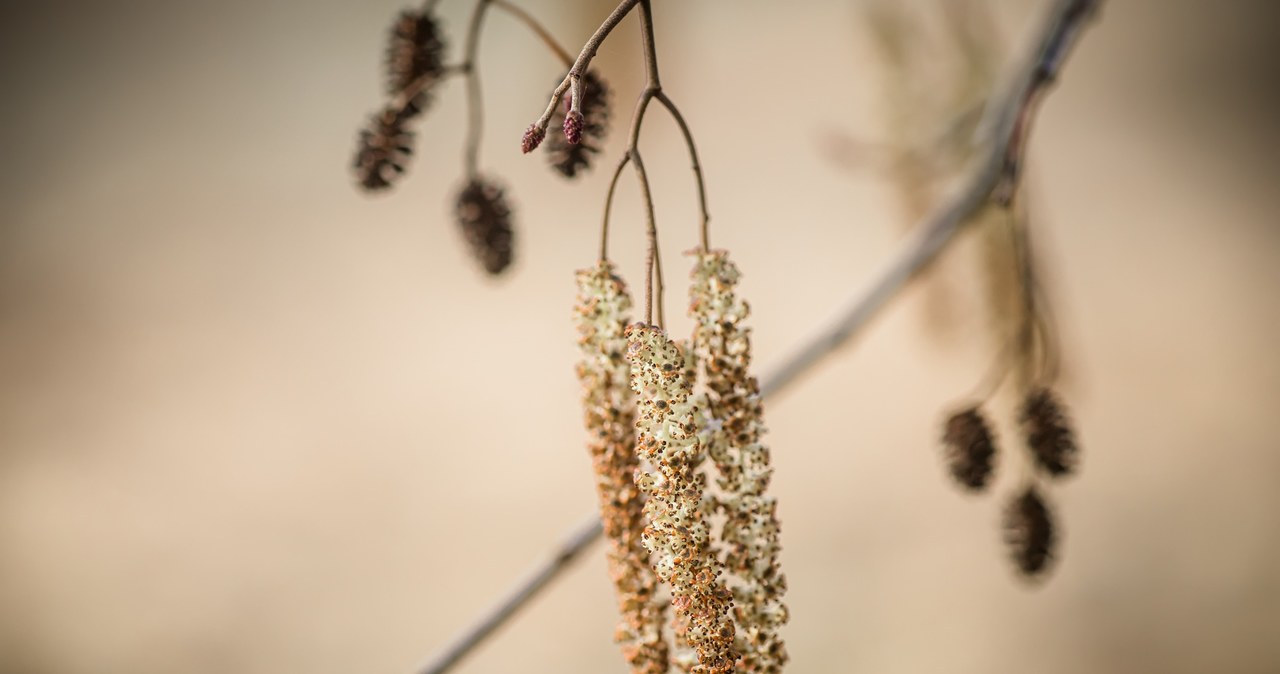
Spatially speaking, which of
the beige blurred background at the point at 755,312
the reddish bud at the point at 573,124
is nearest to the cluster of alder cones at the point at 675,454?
the reddish bud at the point at 573,124

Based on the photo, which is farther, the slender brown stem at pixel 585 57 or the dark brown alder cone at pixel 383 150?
the dark brown alder cone at pixel 383 150

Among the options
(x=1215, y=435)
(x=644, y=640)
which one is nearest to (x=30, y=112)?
(x=644, y=640)

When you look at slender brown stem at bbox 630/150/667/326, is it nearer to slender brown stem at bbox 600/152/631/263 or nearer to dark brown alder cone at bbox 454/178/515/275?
slender brown stem at bbox 600/152/631/263

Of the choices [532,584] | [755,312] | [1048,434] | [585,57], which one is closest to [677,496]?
[585,57]

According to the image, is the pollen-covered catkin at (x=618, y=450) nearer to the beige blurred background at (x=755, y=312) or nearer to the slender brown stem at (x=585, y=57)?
the slender brown stem at (x=585, y=57)

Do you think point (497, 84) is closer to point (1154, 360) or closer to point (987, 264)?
point (987, 264)

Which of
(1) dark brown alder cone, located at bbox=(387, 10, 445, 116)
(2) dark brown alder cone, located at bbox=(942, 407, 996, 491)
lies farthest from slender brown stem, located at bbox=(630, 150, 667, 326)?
(2) dark brown alder cone, located at bbox=(942, 407, 996, 491)
